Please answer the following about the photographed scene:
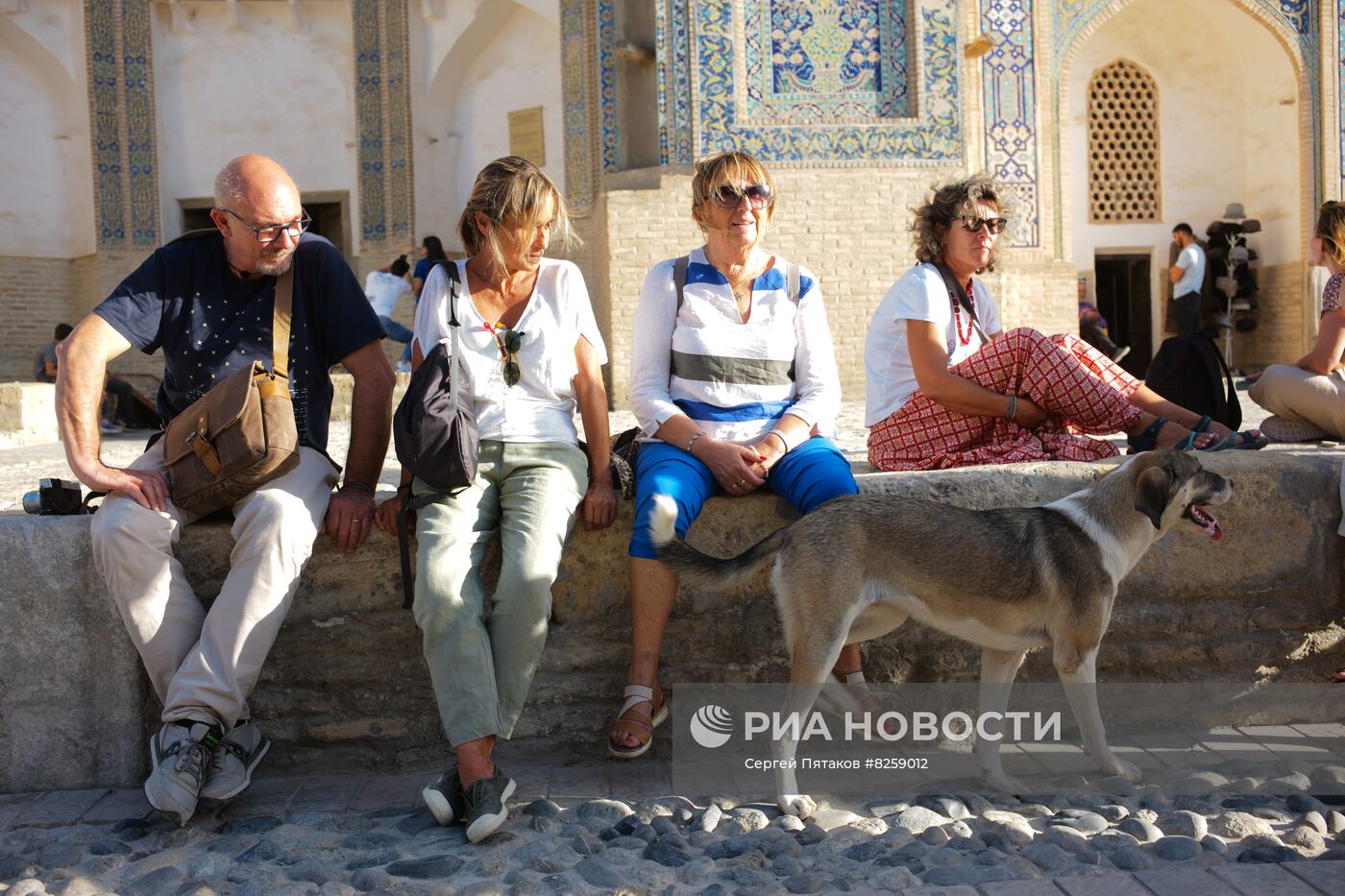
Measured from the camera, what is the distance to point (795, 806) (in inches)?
121

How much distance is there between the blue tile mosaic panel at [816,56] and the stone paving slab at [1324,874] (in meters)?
11.2

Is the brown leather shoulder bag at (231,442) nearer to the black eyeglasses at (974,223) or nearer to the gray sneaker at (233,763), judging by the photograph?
the gray sneaker at (233,763)

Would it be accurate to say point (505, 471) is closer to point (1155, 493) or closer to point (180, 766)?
point (180, 766)

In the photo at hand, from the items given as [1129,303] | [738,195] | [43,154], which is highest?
[43,154]

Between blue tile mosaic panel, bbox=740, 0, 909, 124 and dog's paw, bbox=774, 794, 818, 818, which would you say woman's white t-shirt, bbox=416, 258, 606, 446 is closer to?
dog's paw, bbox=774, 794, 818, 818

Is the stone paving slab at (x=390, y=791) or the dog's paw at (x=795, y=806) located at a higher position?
the dog's paw at (x=795, y=806)

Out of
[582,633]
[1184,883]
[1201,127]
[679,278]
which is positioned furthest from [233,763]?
[1201,127]

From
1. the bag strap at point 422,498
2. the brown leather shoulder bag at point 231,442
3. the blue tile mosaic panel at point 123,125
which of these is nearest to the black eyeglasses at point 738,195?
the bag strap at point 422,498

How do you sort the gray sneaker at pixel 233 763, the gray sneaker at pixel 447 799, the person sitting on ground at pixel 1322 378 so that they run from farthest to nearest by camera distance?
the person sitting on ground at pixel 1322 378
the gray sneaker at pixel 233 763
the gray sneaker at pixel 447 799

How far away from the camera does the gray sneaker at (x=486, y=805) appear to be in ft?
9.57

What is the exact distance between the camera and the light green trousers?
3121 mm

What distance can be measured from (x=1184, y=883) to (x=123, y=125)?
18823mm

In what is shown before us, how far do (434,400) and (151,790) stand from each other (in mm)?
1174

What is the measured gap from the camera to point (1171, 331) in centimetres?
1714
